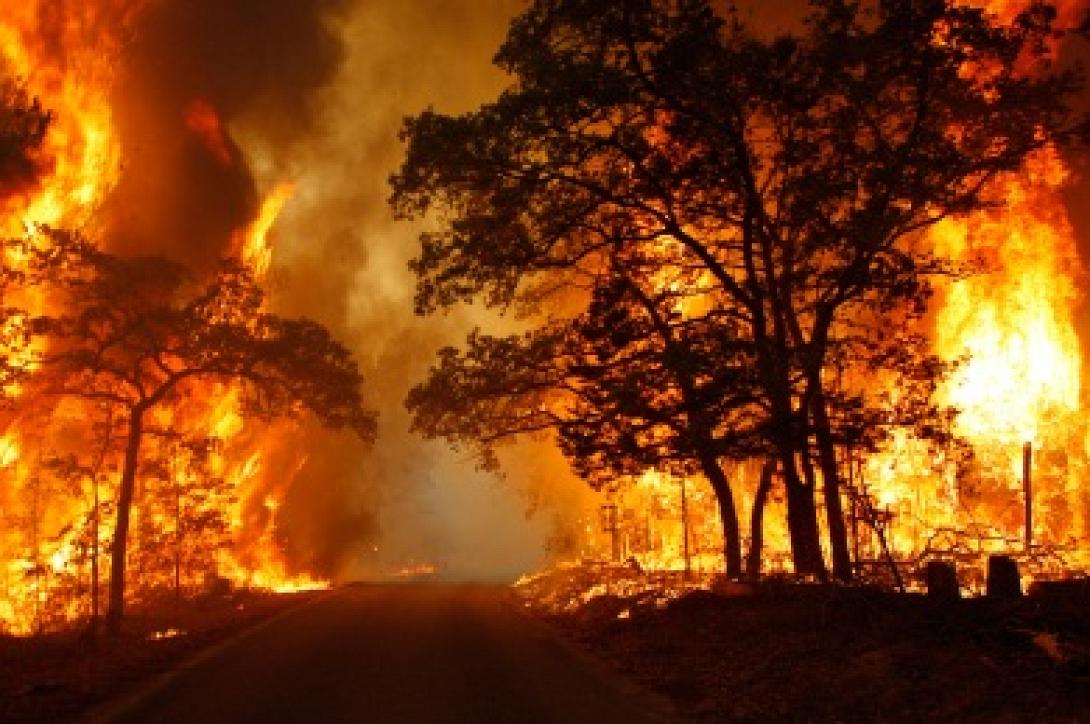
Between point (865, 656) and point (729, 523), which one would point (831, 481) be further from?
point (865, 656)

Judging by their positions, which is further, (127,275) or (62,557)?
(62,557)

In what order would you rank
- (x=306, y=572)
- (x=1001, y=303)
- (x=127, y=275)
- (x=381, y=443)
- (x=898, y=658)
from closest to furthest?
1. (x=898, y=658)
2. (x=127, y=275)
3. (x=1001, y=303)
4. (x=306, y=572)
5. (x=381, y=443)

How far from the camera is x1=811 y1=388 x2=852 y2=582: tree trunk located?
17156mm

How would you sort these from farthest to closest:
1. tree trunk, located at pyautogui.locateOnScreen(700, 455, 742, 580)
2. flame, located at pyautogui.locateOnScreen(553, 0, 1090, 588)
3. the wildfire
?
1. flame, located at pyautogui.locateOnScreen(553, 0, 1090, 588)
2. the wildfire
3. tree trunk, located at pyautogui.locateOnScreen(700, 455, 742, 580)

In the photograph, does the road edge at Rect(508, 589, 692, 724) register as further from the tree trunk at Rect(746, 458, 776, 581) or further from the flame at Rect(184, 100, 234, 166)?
the flame at Rect(184, 100, 234, 166)

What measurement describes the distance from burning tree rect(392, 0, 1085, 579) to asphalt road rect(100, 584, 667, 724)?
17.9 feet

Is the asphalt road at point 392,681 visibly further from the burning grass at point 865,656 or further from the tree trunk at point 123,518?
the tree trunk at point 123,518

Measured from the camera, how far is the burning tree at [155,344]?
22734 millimetres

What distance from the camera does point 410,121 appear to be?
1844 centimetres

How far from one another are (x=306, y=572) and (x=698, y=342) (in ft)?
193

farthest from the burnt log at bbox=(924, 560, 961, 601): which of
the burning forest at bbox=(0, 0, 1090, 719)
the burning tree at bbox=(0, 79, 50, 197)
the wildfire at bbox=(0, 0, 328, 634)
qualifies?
the wildfire at bbox=(0, 0, 328, 634)

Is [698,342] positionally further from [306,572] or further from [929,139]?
[306,572]

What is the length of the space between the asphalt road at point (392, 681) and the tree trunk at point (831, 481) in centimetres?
553

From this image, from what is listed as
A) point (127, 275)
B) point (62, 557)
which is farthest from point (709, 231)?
point (62, 557)
